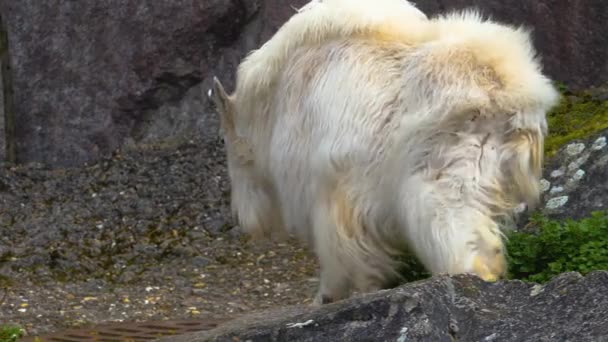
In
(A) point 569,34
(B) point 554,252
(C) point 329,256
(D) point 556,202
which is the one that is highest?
(A) point 569,34

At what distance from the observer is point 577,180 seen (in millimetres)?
6320

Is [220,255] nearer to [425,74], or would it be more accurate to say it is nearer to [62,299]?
[62,299]

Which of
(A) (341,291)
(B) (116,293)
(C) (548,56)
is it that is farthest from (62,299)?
(C) (548,56)

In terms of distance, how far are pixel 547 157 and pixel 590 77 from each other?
74.3 inches

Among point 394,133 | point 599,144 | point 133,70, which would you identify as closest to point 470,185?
point 394,133

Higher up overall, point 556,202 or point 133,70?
point 133,70

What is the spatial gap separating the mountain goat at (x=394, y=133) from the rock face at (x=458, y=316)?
1.96 feet

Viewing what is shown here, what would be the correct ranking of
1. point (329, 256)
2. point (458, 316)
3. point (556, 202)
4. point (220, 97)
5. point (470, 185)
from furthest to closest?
point (556, 202), point (220, 97), point (329, 256), point (470, 185), point (458, 316)

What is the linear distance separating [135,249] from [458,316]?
4484mm

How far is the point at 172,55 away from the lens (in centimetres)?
909

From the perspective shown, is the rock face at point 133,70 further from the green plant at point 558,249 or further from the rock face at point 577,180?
the green plant at point 558,249

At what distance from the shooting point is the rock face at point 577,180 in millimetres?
6105

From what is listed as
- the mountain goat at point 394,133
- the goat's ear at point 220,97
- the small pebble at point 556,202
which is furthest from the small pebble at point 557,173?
the goat's ear at point 220,97

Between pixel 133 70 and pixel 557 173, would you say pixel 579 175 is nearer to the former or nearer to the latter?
pixel 557 173
